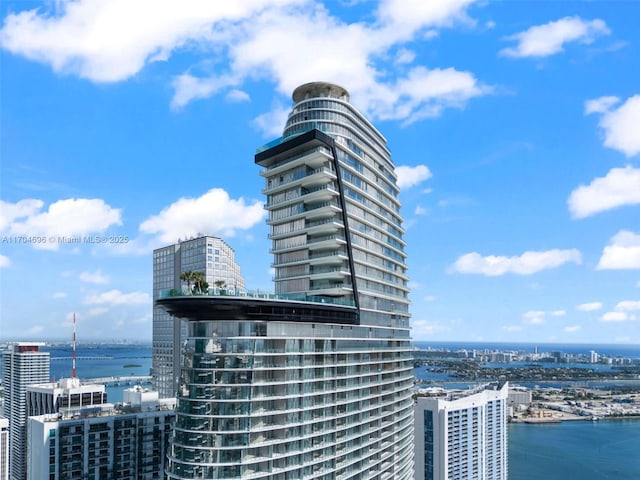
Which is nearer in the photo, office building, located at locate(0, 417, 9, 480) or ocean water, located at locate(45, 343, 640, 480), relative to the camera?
office building, located at locate(0, 417, 9, 480)

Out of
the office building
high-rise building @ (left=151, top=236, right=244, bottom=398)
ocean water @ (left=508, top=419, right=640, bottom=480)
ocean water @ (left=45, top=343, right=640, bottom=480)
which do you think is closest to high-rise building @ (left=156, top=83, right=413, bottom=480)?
high-rise building @ (left=151, top=236, right=244, bottom=398)

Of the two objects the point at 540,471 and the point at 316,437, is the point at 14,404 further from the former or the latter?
the point at 540,471

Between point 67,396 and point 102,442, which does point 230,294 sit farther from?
point 67,396

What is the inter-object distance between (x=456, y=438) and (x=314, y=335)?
63042 mm

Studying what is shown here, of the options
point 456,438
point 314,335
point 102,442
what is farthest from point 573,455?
point 314,335

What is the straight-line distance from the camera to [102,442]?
277ft

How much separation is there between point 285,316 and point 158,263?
99.5 meters

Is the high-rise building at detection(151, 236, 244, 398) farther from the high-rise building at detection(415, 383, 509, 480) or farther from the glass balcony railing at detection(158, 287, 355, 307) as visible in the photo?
the glass balcony railing at detection(158, 287, 355, 307)

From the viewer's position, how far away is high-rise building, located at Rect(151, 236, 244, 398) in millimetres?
127500

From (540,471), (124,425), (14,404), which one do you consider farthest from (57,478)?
(540,471)

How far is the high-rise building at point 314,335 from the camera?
46875 mm

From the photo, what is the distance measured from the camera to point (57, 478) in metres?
79.8

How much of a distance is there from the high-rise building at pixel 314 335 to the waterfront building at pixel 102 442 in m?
33.5

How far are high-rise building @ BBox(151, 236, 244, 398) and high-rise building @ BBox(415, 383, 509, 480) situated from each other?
5316 centimetres
